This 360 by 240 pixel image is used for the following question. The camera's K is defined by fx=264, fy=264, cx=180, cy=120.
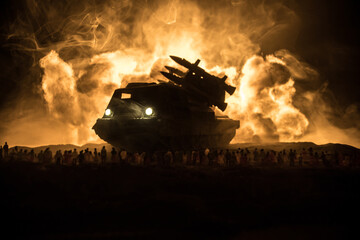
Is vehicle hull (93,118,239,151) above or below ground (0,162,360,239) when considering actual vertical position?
above

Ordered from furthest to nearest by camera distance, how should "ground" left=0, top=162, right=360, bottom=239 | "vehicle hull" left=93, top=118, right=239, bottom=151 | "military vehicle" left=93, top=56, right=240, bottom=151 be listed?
"military vehicle" left=93, top=56, right=240, bottom=151 → "vehicle hull" left=93, top=118, right=239, bottom=151 → "ground" left=0, top=162, right=360, bottom=239

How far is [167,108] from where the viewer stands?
12438 millimetres

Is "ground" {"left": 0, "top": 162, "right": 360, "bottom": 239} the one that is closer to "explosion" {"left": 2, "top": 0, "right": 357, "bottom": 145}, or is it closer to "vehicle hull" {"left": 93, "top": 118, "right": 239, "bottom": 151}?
"vehicle hull" {"left": 93, "top": 118, "right": 239, "bottom": 151}

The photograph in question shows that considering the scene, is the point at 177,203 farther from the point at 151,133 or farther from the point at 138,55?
the point at 138,55

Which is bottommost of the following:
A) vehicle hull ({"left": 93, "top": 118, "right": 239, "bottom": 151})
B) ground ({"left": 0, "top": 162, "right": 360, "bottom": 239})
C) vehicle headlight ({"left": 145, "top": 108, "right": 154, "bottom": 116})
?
ground ({"left": 0, "top": 162, "right": 360, "bottom": 239})

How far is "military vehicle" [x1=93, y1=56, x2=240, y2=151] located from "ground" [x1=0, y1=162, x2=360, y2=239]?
2.57 metres

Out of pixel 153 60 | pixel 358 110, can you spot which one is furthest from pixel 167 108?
pixel 358 110

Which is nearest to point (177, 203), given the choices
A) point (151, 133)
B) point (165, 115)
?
point (151, 133)

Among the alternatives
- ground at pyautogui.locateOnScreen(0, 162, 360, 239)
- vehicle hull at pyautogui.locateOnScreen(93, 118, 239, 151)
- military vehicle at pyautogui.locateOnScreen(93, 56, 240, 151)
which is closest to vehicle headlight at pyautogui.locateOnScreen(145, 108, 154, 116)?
military vehicle at pyautogui.locateOnScreen(93, 56, 240, 151)

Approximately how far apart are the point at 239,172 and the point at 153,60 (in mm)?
19846

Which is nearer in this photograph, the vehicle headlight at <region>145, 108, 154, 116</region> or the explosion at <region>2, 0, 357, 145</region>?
the vehicle headlight at <region>145, 108, 154, 116</region>

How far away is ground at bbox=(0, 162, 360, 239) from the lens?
5730 millimetres

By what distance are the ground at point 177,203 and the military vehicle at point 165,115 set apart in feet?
8.45

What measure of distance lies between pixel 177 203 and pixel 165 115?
19.2 ft
